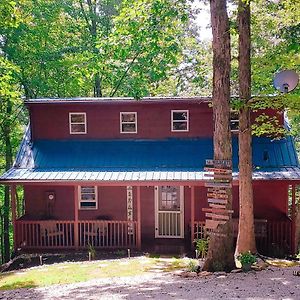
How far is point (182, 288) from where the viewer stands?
8.74 meters

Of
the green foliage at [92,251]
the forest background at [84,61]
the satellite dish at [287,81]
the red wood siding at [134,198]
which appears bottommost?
the green foliage at [92,251]

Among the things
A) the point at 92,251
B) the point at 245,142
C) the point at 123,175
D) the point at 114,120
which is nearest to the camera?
the point at 245,142

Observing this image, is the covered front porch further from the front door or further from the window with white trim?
the window with white trim

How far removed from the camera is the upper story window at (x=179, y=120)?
1709 cm

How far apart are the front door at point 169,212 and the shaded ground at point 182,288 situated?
18.4 feet

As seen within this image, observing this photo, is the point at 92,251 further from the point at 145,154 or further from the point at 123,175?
the point at 145,154

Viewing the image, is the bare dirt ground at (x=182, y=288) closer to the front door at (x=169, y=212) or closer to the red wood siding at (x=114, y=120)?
the front door at (x=169, y=212)

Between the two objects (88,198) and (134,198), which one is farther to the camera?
(88,198)

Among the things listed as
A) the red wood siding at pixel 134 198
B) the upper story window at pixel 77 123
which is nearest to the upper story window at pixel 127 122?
the upper story window at pixel 77 123

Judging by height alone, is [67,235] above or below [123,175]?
below

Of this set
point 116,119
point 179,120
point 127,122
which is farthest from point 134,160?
point 179,120

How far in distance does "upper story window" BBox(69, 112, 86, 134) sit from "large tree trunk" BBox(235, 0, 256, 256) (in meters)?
7.88

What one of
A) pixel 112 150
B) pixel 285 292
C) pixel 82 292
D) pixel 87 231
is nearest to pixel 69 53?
pixel 112 150

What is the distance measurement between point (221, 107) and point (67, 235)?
8.11m
